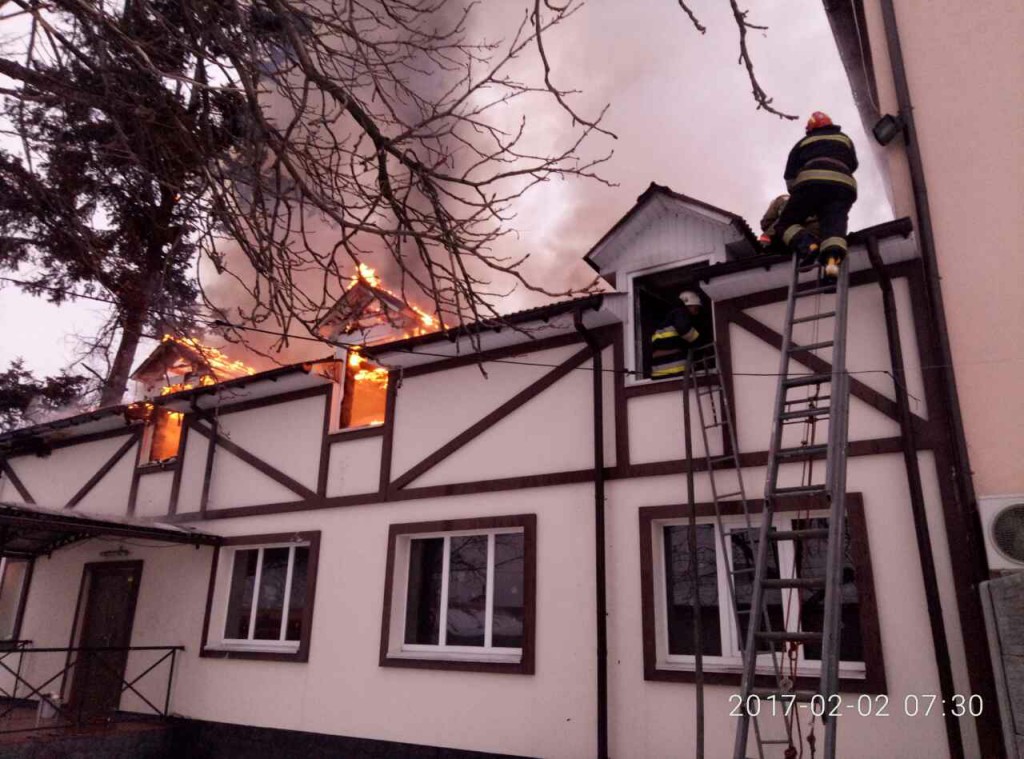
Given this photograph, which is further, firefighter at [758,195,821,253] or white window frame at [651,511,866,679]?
firefighter at [758,195,821,253]

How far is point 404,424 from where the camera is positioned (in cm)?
977

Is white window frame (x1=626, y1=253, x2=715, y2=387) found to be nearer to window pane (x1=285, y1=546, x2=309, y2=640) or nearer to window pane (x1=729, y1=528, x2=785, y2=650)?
window pane (x1=729, y1=528, x2=785, y2=650)

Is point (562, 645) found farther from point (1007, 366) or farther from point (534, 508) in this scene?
point (1007, 366)

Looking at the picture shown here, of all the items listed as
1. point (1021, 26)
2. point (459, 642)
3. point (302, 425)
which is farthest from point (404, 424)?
point (1021, 26)

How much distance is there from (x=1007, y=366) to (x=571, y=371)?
13.7 ft

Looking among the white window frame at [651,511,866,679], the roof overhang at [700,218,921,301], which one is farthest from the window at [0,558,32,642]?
the roof overhang at [700,218,921,301]

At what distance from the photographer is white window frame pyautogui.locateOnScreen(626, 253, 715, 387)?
318 inches

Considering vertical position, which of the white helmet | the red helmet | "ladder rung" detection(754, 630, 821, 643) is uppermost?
the red helmet

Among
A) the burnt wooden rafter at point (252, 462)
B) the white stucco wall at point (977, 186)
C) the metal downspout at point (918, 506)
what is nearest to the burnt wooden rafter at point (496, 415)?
the burnt wooden rafter at point (252, 462)

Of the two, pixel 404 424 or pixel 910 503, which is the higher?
pixel 404 424

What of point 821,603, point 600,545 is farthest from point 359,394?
point 821,603

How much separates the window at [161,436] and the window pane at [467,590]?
6.43 meters

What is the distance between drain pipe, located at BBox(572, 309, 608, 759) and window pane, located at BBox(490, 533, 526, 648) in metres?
0.98

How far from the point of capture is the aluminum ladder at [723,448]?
6770mm
